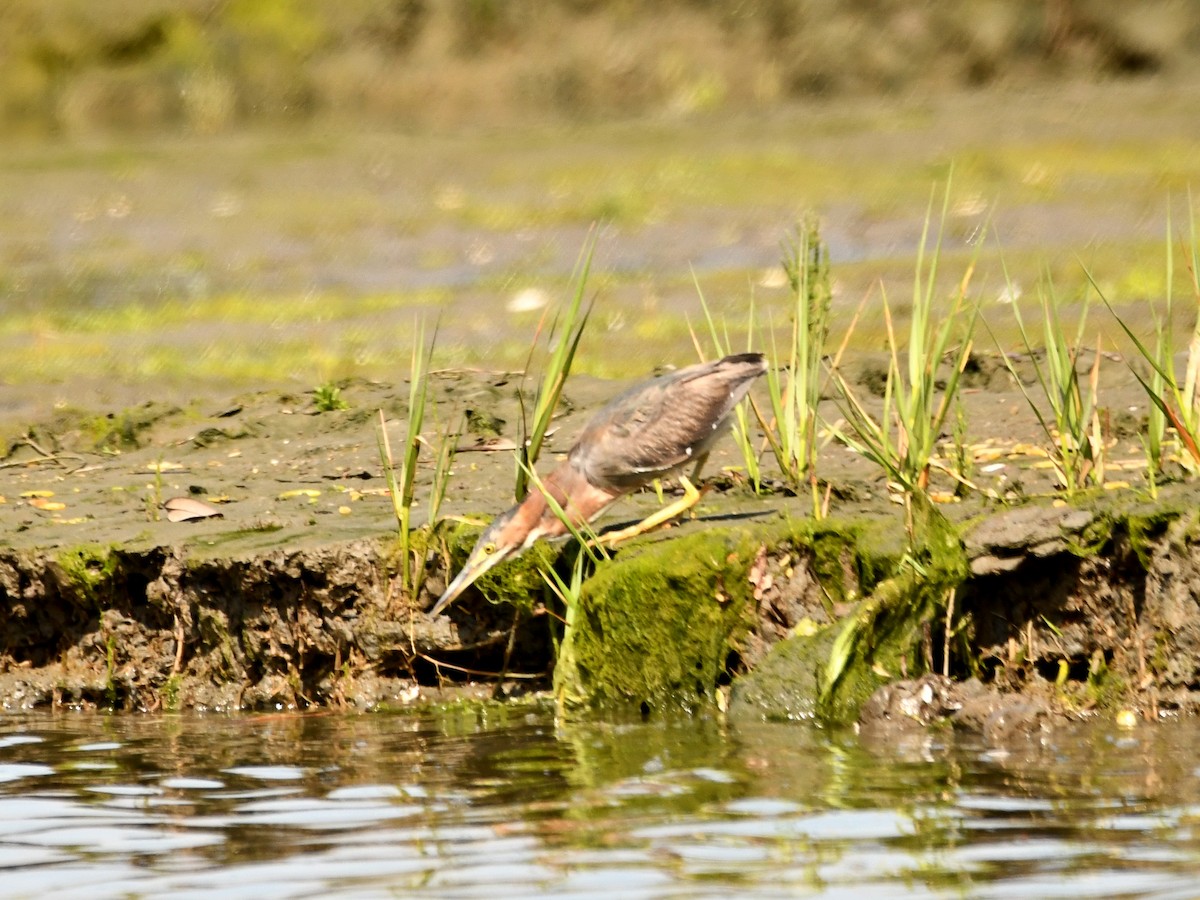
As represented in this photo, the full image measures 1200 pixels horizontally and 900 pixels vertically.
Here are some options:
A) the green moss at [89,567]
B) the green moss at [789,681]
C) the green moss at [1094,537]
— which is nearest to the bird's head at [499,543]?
the green moss at [789,681]

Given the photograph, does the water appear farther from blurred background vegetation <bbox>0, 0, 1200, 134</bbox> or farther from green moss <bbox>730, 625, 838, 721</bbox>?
blurred background vegetation <bbox>0, 0, 1200, 134</bbox>

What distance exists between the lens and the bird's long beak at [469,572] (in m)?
6.04

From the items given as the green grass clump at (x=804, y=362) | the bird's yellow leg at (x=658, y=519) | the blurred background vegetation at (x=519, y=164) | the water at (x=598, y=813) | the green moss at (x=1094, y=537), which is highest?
the blurred background vegetation at (x=519, y=164)

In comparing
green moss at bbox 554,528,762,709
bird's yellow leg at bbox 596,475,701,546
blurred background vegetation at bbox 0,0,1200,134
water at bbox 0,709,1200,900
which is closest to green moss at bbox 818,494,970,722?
water at bbox 0,709,1200,900

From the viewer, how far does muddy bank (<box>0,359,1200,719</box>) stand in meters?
5.52

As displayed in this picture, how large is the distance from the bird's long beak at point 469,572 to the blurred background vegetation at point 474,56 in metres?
12.2

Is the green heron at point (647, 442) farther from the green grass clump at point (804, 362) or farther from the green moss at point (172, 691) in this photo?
the green moss at point (172, 691)

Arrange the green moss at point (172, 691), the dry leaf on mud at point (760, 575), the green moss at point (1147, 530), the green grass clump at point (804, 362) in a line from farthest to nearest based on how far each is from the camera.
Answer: the green moss at point (172, 691)
the green grass clump at point (804, 362)
the dry leaf on mud at point (760, 575)
the green moss at point (1147, 530)

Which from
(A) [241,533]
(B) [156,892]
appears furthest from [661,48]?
(B) [156,892]

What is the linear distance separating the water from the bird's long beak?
0.42 metres

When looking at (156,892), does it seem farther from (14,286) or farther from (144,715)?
(14,286)

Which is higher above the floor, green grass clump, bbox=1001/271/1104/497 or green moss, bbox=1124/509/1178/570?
green grass clump, bbox=1001/271/1104/497

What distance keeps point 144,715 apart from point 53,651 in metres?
0.66

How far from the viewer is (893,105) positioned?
56.5 feet
